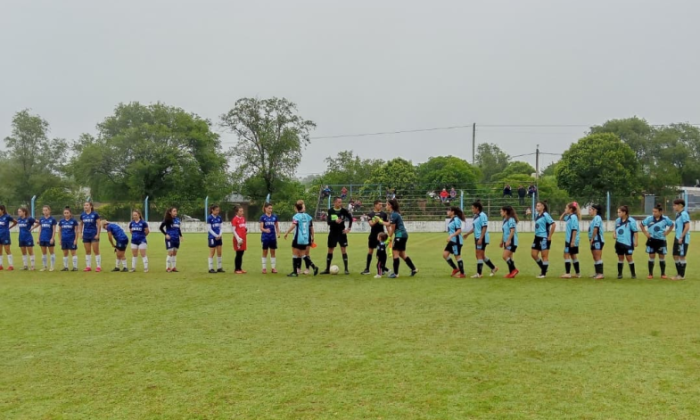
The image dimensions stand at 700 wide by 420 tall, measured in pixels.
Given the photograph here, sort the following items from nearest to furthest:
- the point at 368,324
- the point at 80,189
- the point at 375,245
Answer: the point at 368,324
the point at 375,245
the point at 80,189

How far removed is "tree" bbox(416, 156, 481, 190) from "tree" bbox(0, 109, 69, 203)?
4452cm

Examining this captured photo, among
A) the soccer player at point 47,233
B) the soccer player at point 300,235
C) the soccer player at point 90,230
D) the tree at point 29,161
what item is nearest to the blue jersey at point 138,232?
the soccer player at point 90,230

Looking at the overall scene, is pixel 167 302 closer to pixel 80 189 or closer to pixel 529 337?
pixel 529 337

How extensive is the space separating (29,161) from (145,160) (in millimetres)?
21184

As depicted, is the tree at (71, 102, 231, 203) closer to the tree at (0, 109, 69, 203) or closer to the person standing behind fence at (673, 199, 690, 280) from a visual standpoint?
the tree at (0, 109, 69, 203)

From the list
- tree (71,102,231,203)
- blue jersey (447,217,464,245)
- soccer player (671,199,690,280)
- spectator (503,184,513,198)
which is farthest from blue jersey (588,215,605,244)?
tree (71,102,231,203)

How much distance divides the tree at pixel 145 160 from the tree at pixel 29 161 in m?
10.3

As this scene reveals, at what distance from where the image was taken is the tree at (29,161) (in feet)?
220

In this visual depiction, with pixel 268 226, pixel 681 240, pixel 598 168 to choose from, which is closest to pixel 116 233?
pixel 268 226

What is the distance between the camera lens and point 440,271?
1457 centimetres

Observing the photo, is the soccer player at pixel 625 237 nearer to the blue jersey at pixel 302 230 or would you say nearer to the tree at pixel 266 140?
the blue jersey at pixel 302 230

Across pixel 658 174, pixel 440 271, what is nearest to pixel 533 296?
pixel 440 271

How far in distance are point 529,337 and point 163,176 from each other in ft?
188

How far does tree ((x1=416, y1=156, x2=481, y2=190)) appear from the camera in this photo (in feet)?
188
